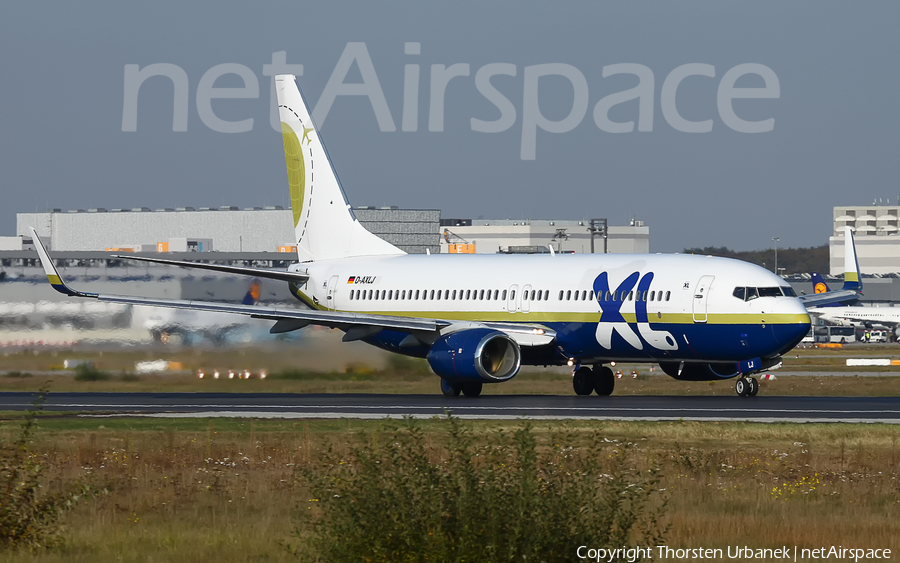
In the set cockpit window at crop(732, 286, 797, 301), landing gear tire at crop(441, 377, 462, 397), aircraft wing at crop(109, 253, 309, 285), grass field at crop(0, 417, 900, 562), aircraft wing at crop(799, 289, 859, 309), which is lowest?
landing gear tire at crop(441, 377, 462, 397)

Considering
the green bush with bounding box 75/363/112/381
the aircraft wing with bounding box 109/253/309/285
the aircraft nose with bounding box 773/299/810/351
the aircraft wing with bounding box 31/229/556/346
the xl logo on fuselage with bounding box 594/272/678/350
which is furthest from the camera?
the green bush with bounding box 75/363/112/381

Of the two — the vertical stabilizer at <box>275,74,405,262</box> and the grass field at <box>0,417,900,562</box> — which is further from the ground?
the vertical stabilizer at <box>275,74,405,262</box>

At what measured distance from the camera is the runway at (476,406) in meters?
31.2

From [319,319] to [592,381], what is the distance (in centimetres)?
856

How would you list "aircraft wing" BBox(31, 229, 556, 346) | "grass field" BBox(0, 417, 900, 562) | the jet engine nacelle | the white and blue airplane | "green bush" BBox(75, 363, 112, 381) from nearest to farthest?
"grass field" BBox(0, 417, 900, 562), the white and blue airplane, the jet engine nacelle, "aircraft wing" BBox(31, 229, 556, 346), "green bush" BBox(75, 363, 112, 381)

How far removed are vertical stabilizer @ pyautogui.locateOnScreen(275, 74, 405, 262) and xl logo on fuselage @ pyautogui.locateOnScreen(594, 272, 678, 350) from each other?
11236mm

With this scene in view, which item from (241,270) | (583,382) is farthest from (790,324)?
(241,270)

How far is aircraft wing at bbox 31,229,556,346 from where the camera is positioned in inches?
1538

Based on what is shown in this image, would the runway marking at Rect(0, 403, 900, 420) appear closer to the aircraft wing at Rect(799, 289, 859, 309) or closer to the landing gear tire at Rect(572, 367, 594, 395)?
the landing gear tire at Rect(572, 367, 594, 395)

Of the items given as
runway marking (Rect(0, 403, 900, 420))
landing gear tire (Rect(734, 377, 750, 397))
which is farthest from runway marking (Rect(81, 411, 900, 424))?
landing gear tire (Rect(734, 377, 750, 397))

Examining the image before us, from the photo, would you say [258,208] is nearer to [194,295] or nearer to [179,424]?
[194,295]

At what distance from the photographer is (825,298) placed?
145 ft

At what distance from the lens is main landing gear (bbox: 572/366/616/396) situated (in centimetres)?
4127

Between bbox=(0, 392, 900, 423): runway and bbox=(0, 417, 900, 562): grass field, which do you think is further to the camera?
bbox=(0, 392, 900, 423): runway
